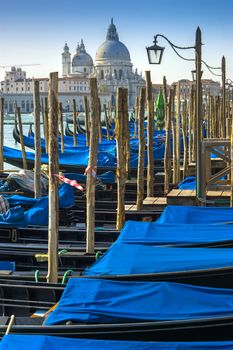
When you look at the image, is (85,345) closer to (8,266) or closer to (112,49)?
(8,266)

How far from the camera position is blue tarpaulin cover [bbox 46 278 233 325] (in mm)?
2168

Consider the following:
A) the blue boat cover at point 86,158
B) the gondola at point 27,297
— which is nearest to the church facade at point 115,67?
the blue boat cover at point 86,158

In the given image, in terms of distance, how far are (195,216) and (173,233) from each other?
37cm

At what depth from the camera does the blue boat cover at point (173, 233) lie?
9.71ft

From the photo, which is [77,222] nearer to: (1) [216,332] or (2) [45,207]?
(2) [45,207]

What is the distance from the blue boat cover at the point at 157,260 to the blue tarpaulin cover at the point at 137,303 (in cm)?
31

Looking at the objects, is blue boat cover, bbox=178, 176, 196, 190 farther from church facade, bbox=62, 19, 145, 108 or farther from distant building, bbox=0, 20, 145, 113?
church facade, bbox=62, 19, 145, 108

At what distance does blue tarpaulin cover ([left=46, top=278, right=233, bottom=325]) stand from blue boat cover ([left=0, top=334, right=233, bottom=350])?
30 centimetres

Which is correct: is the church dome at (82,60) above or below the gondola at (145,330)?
above

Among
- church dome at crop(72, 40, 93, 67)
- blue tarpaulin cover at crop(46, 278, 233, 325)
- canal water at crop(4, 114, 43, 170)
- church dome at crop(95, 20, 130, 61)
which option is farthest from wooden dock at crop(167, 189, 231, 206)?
church dome at crop(72, 40, 93, 67)

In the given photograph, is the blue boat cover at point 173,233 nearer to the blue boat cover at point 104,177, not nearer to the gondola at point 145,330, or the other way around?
the gondola at point 145,330

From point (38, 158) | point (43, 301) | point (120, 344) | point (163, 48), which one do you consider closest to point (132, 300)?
point (120, 344)

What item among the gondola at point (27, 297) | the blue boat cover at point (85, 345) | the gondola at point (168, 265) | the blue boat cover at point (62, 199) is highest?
the blue boat cover at point (62, 199)

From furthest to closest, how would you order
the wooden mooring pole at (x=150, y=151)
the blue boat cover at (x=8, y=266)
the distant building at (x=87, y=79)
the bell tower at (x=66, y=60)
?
the bell tower at (x=66, y=60) → the distant building at (x=87, y=79) → the wooden mooring pole at (x=150, y=151) → the blue boat cover at (x=8, y=266)
